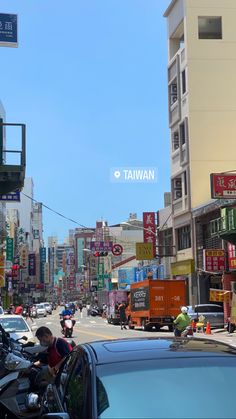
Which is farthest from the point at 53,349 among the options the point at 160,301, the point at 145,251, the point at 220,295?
the point at 145,251

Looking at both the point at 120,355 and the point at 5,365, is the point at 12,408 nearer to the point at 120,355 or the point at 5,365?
the point at 5,365

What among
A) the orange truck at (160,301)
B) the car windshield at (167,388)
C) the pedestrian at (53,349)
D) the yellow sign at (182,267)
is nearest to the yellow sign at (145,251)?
the yellow sign at (182,267)

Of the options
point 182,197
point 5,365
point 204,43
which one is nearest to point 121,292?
point 182,197

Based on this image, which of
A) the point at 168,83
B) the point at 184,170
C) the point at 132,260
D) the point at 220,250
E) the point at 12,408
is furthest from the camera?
the point at 132,260

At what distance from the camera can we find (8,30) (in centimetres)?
2389

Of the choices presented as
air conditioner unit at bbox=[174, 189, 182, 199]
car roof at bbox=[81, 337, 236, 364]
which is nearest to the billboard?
air conditioner unit at bbox=[174, 189, 182, 199]

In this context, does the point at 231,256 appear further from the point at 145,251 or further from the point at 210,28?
the point at 210,28

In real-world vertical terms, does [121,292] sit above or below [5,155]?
below

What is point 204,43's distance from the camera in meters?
49.1

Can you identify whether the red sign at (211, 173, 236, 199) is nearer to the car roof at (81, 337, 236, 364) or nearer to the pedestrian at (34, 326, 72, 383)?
the pedestrian at (34, 326, 72, 383)

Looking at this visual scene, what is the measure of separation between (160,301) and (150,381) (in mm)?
34063

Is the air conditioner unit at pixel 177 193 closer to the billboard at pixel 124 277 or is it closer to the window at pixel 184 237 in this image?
the window at pixel 184 237

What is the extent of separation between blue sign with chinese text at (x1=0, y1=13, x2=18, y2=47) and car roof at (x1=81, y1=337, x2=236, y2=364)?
67.7 ft

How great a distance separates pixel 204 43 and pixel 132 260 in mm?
50827
